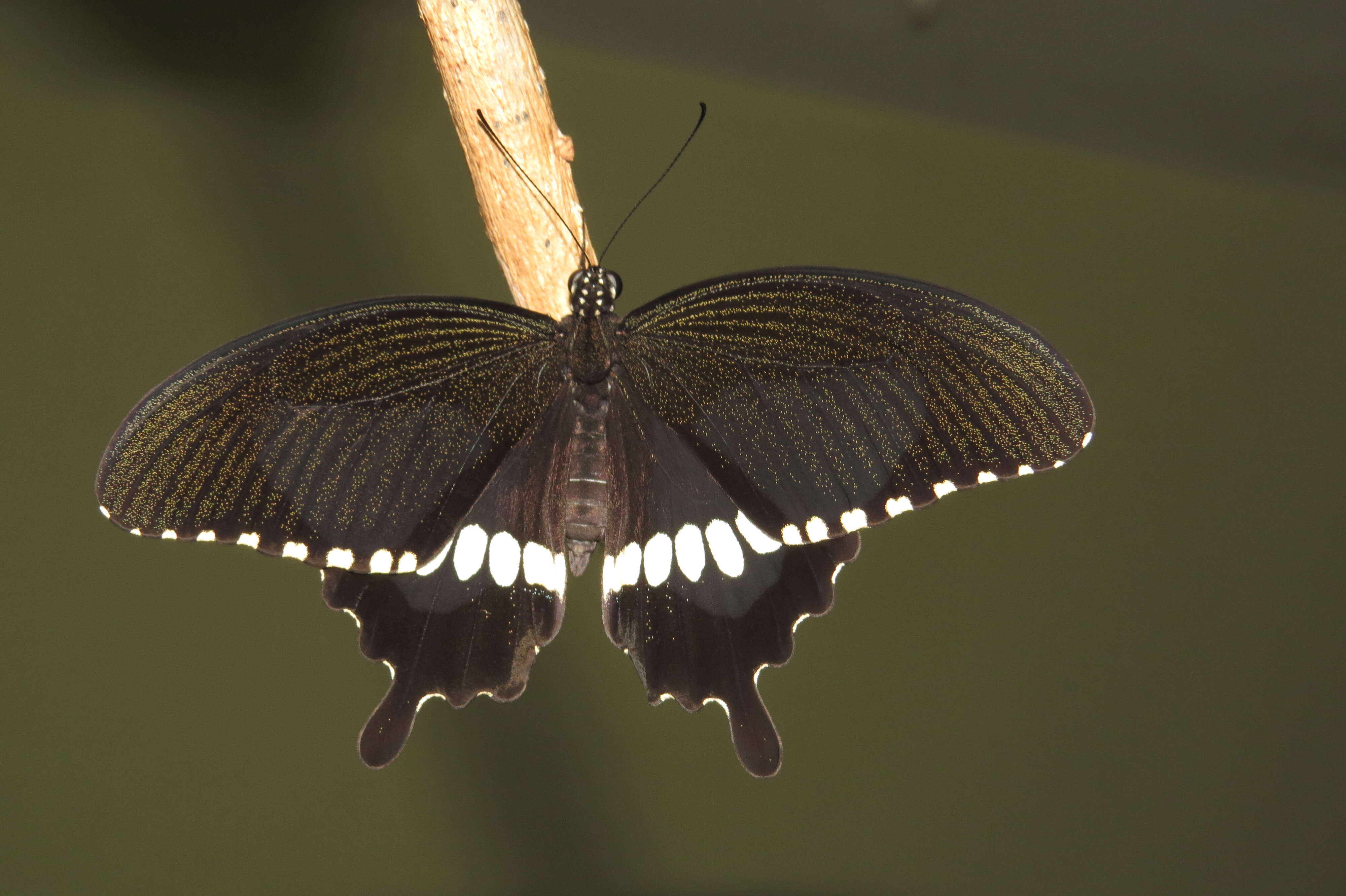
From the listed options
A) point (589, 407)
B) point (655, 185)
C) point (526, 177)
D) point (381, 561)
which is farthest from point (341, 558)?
point (655, 185)

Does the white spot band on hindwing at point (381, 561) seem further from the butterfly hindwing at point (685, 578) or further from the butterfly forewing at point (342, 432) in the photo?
the butterfly hindwing at point (685, 578)

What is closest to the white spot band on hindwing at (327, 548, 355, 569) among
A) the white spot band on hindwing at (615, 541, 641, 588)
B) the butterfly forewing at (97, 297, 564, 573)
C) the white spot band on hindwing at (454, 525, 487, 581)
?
the butterfly forewing at (97, 297, 564, 573)

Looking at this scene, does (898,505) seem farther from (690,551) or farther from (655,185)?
(655,185)

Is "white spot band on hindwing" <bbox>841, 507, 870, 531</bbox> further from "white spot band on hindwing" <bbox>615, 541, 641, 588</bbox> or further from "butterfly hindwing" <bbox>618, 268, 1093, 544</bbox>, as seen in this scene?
"white spot band on hindwing" <bbox>615, 541, 641, 588</bbox>

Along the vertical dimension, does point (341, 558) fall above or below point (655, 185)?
below

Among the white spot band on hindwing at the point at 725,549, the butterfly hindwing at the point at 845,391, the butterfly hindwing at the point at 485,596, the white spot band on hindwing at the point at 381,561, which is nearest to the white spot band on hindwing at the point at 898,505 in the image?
the butterfly hindwing at the point at 845,391

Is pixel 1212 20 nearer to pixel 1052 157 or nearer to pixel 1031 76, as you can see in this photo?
pixel 1031 76

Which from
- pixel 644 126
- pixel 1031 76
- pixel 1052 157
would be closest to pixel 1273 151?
pixel 1052 157
